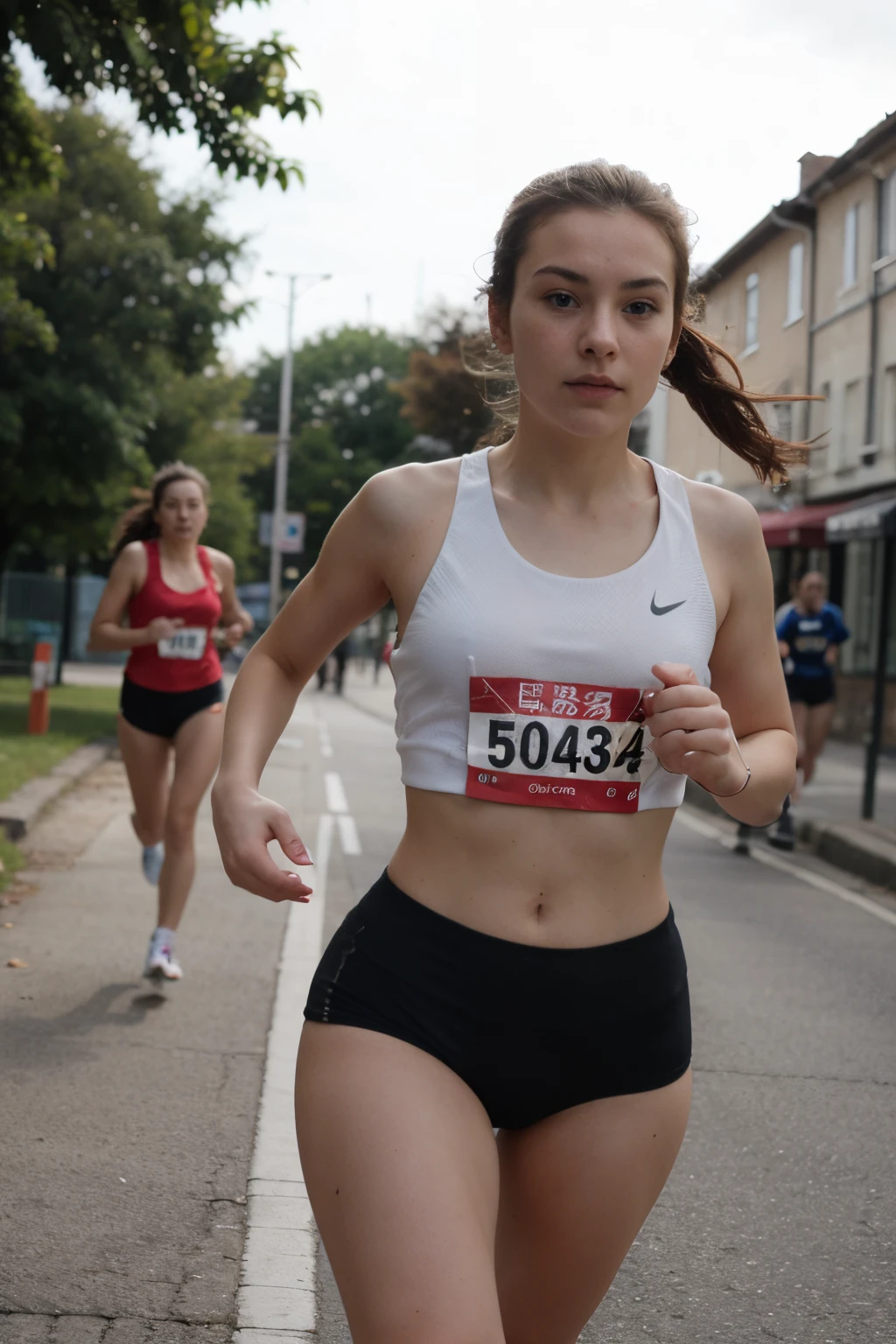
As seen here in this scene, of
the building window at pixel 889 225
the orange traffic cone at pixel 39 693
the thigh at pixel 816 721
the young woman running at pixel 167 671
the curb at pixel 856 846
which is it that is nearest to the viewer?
the young woman running at pixel 167 671

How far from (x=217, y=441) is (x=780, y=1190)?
39.1 metres

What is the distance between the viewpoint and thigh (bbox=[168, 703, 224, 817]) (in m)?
6.64

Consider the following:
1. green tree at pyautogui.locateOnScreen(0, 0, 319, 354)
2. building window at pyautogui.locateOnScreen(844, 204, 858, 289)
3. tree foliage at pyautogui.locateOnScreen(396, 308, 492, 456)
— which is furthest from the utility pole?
green tree at pyautogui.locateOnScreen(0, 0, 319, 354)

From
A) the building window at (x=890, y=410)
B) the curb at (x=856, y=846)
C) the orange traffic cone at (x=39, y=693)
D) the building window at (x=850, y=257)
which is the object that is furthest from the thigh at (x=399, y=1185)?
the building window at (x=890, y=410)

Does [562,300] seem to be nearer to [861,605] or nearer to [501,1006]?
[501,1006]

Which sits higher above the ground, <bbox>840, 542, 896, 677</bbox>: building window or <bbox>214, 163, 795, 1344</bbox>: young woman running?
<bbox>840, 542, 896, 677</bbox>: building window

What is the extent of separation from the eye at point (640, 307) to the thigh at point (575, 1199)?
1043 mm

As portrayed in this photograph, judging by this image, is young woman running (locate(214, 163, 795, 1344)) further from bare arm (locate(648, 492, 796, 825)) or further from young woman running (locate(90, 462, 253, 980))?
young woman running (locate(90, 462, 253, 980))

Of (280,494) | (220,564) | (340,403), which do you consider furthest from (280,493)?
(220,564)

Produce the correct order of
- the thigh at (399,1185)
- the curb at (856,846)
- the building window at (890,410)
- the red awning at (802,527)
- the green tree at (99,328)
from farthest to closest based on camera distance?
the red awning at (802,527) < the building window at (890,410) < the green tree at (99,328) < the curb at (856,846) < the thigh at (399,1185)

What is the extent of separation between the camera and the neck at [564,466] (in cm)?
233

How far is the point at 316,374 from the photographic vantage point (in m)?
79.0

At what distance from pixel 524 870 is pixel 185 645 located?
496 cm

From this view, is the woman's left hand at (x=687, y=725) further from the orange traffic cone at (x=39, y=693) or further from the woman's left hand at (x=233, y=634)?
the orange traffic cone at (x=39, y=693)
